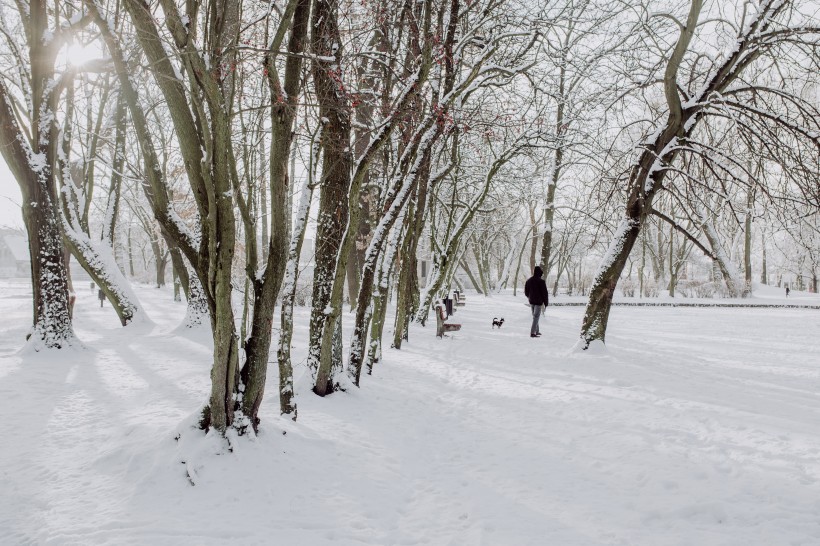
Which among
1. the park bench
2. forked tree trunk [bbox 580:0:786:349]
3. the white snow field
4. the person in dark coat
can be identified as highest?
forked tree trunk [bbox 580:0:786:349]

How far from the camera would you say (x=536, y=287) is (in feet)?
42.2

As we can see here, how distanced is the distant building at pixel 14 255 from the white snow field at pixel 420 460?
66984 millimetres

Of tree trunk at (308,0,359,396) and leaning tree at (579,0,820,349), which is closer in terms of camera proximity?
tree trunk at (308,0,359,396)

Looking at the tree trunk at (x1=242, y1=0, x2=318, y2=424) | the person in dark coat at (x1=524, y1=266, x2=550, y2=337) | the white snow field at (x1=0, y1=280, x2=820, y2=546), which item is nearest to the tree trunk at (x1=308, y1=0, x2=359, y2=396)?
the white snow field at (x1=0, y1=280, x2=820, y2=546)

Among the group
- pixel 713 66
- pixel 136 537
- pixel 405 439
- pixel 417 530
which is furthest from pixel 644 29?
pixel 136 537

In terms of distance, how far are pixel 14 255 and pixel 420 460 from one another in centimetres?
8575

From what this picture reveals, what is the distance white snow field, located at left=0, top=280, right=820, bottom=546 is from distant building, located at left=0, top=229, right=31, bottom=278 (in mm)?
66984

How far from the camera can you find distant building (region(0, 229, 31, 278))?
64812 millimetres

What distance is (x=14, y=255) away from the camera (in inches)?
2726

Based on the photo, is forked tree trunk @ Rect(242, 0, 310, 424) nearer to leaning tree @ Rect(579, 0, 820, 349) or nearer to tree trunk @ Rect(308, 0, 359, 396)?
tree trunk @ Rect(308, 0, 359, 396)

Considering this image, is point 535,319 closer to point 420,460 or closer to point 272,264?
point 420,460

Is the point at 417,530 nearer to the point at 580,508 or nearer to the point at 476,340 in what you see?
the point at 580,508

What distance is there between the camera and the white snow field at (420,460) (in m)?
3.13

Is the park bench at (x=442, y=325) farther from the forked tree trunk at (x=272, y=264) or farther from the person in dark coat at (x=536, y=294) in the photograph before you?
the forked tree trunk at (x=272, y=264)
